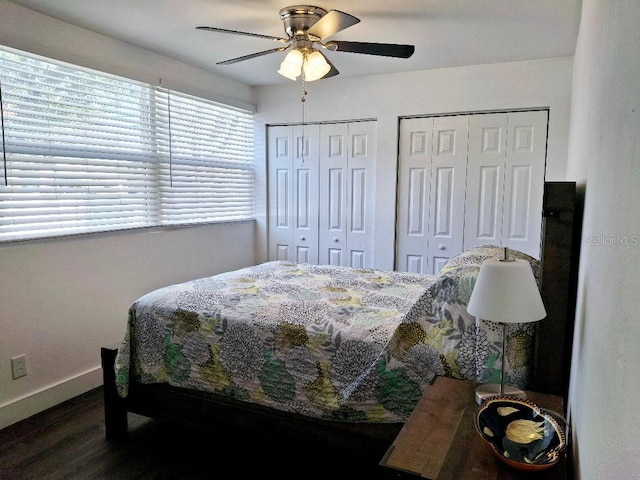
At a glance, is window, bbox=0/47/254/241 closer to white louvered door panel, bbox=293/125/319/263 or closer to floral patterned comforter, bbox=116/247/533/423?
white louvered door panel, bbox=293/125/319/263

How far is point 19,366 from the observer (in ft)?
8.29

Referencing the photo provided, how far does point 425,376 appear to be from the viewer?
67.7 inches

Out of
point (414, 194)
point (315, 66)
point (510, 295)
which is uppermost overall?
point (315, 66)

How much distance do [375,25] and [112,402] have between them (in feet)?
8.66

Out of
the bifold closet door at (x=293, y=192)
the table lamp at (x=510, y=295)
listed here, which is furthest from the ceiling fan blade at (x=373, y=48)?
the bifold closet door at (x=293, y=192)

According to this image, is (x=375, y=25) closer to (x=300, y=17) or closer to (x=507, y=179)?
(x=300, y=17)

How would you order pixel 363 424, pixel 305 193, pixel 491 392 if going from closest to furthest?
pixel 491 392 → pixel 363 424 → pixel 305 193

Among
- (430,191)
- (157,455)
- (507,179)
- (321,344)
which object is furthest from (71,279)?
(507,179)

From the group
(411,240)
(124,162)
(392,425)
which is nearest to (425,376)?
(392,425)

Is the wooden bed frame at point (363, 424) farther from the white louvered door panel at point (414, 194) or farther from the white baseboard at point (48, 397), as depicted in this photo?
the white louvered door panel at point (414, 194)

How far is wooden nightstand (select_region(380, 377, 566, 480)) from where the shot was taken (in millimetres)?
1053

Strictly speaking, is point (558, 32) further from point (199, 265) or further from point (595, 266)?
point (199, 265)

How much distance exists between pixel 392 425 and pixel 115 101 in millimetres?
2729

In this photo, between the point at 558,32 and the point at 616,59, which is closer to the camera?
the point at 616,59
